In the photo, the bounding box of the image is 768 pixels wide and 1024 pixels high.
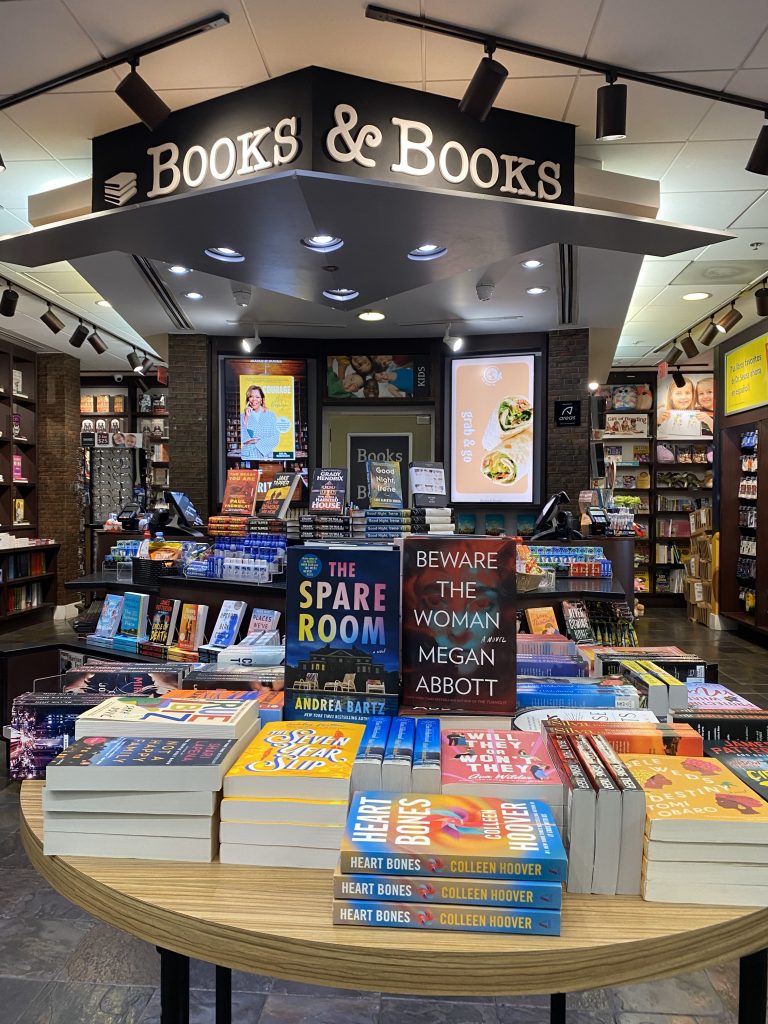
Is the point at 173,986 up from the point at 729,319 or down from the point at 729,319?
down

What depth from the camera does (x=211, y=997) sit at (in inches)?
92.7

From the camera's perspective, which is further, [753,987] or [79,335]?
[79,335]

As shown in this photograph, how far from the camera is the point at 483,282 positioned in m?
5.70

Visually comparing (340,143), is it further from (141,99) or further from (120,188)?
(120,188)

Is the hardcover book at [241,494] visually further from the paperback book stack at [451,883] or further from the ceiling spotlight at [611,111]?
the paperback book stack at [451,883]

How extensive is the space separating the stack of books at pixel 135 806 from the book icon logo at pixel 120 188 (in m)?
3.31

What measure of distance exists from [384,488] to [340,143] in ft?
7.81

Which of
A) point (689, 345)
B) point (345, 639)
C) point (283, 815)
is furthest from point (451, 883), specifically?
point (689, 345)

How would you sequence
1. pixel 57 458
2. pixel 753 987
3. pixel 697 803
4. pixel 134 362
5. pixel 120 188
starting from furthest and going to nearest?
pixel 57 458, pixel 134 362, pixel 120 188, pixel 753 987, pixel 697 803

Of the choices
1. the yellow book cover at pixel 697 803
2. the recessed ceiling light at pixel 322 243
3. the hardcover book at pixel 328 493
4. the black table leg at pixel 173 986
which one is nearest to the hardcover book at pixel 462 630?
the yellow book cover at pixel 697 803

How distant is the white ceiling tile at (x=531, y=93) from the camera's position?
11.4 feet

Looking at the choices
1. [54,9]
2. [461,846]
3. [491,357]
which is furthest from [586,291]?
[461,846]

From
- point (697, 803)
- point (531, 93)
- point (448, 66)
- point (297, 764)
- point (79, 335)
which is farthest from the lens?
point (79, 335)

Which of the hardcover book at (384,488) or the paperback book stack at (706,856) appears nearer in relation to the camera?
the paperback book stack at (706,856)
